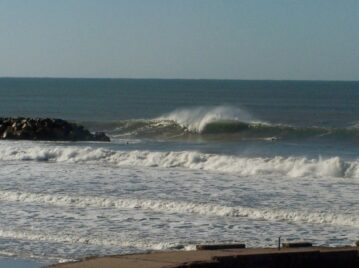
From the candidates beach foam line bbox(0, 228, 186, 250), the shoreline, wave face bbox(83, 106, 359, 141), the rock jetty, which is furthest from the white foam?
the shoreline

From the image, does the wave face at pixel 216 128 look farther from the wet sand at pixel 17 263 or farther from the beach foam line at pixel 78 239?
the wet sand at pixel 17 263

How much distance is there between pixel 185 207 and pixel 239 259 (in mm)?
8418

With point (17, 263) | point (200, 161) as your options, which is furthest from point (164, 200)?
point (200, 161)

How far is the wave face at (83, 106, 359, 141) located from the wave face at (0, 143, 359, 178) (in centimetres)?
1422

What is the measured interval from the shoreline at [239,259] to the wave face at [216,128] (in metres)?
32.7

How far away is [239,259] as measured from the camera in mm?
11945

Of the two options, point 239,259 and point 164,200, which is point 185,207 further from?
point 239,259

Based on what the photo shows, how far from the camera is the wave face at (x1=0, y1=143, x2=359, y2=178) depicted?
26.9 metres

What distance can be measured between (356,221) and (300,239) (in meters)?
2.09

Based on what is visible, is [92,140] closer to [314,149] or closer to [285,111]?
[314,149]

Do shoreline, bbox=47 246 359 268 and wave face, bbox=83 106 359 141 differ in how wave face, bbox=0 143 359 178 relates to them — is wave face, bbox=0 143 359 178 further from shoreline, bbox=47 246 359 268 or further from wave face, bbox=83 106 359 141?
wave face, bbox=83 106 359 141

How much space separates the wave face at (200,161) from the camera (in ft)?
88.1

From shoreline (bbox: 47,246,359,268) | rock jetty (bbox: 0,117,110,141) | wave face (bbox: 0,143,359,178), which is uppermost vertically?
rock jetty (bbox: 0,117,110,141)

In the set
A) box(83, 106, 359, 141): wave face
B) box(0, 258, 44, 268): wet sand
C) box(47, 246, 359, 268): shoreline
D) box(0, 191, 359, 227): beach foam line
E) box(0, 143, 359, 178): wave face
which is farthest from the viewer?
box(83, 106, 359, 141): wave face
